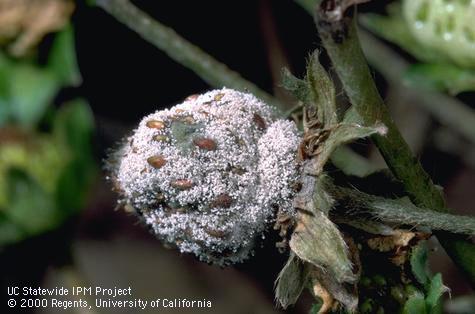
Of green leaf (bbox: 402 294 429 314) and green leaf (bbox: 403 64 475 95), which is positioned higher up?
green leaf (bbox: 403 64 475 95)

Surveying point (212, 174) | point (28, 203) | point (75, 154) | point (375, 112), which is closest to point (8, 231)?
point (28, 203)

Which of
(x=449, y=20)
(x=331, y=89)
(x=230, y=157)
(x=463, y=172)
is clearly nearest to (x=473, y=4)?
(x=449, y=20)

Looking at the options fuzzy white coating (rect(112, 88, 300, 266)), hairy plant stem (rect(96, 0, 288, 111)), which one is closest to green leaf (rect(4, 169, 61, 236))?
hairy plant stem (rect(96, 0, 288, 111))

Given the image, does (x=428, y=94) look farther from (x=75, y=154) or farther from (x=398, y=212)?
(x=398, y=212)

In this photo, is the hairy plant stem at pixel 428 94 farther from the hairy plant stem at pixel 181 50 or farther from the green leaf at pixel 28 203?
the green leaf at pixel 28 203

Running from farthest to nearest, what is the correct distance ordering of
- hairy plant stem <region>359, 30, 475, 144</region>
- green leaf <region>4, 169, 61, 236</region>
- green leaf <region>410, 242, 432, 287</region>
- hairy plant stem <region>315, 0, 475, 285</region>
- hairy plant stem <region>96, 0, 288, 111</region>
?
1. hairy plant stem <region>359, 30, 475, 144</region>
2. green leaf <region>4, 169, 61, 236</region>
3. hairy plant stem <region>96, 0, 288, 111</region>
4. green leaf <region>410, 242, 432, 287</region>
5. hairy plant stem <region>315, 0, 475, 285</region>

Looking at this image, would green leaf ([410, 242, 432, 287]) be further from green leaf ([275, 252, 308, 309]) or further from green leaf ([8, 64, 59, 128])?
green leaf ([8, 64, 59, 128])

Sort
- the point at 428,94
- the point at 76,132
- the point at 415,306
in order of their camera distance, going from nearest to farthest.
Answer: the point at 415,306 < the point at 76,132 < the point at 428,94
